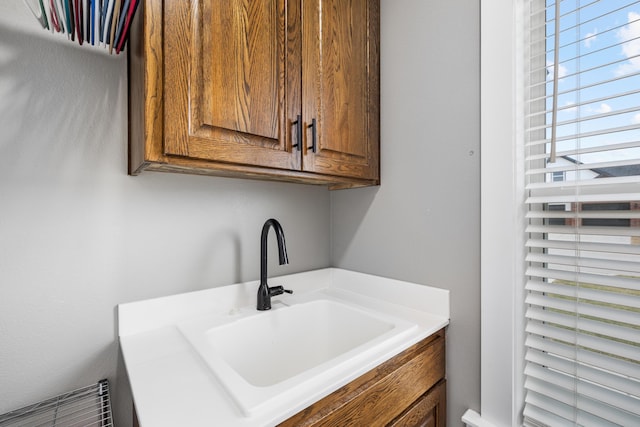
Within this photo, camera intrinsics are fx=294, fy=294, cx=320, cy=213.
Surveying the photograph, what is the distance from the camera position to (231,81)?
2.72ft

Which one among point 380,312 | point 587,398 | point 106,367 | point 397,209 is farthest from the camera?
point 397,209

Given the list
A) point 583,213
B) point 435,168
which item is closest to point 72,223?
point 435,168

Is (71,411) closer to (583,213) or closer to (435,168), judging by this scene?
(435,168)

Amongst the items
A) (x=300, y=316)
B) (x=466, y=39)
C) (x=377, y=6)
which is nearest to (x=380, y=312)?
(x=300, y=316)

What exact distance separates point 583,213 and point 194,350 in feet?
3.78

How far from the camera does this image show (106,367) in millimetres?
917

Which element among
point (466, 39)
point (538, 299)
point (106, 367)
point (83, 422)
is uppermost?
point (466, 39)

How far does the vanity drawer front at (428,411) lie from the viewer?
0.88 meters

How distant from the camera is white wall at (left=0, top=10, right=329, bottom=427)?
2.59ft

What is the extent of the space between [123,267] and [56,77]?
587mm

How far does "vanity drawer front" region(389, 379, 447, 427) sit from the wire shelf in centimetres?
83

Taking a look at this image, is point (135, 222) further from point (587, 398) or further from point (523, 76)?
point (587, 398)

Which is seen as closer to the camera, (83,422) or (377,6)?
(83,422)

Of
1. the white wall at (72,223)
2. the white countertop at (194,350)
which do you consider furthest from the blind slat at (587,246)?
the white wall at (72,223)
